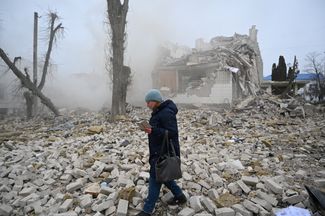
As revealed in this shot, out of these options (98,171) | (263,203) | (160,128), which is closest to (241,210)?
(263,203)

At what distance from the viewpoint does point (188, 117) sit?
1216 cm

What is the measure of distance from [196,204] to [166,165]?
2.90 ft

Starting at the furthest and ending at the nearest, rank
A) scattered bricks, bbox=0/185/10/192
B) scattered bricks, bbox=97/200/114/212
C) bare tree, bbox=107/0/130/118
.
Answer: bare tree, bbox=107/0/130/118 < scattered bricks, bbox=0/185/10/192 < scattered bricks, bbox=97/200/114/212

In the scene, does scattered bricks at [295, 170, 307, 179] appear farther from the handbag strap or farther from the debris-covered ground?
the handbag strap

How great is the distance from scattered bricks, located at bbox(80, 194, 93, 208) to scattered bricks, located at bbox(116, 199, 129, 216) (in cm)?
48

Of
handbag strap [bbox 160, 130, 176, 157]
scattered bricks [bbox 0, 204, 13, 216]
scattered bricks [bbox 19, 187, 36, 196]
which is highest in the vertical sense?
handbag strap [bbox 160, 130, 176, 157]

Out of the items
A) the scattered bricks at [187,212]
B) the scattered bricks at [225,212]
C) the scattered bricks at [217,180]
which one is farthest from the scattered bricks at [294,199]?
the scattered bricks at [187,212]

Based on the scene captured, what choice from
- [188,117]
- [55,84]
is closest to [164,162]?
[188,117]

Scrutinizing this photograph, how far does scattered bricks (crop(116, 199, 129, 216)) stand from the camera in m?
3.37

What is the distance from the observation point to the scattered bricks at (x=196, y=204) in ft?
11.4

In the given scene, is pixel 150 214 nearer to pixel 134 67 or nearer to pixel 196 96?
pixel 196 96

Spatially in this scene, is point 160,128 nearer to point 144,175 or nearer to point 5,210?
point 144,175

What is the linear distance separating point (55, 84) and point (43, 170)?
70.3 ft

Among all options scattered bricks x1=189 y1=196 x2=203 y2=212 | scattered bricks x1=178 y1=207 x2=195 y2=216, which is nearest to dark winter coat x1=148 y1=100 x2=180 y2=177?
scattered bricks x1=178 y1=207 x2=195 y2=216
